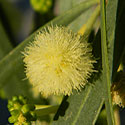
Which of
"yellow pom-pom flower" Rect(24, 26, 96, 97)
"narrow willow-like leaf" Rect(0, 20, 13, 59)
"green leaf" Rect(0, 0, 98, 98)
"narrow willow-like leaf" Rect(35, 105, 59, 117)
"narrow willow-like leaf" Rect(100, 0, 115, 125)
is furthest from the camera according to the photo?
"narrow willow-like leaf" Rect(0, 20, 13, 59)

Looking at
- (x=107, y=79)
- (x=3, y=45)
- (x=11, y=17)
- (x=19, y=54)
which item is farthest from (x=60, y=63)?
(x=11, y=17)

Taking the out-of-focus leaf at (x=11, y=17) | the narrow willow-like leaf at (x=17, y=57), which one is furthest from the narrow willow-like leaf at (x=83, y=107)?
the out-of-focus leaf at (x=11, y=17)

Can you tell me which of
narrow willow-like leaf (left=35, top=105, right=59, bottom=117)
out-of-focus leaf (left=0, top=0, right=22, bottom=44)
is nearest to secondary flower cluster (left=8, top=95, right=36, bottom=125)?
narrow willow-like leaf (left=35, top=105, right=59, bottom=117)

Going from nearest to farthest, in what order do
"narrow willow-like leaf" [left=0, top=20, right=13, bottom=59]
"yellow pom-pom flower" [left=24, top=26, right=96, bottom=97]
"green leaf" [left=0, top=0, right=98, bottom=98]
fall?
"yellow pom-pom flower" [left=24, top=26, right=96, bottom=97], "green leaf" [left=0, top=0, right=98, bottom=98], "narrow willow-like leaf" [left=0, top=20, right=13, bottom=59]

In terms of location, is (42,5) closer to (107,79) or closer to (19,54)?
(19,54)

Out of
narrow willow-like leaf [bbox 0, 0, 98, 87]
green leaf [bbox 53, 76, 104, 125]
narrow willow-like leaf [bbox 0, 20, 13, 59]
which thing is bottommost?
green leaf [bbox 53, 76, 104, 125]

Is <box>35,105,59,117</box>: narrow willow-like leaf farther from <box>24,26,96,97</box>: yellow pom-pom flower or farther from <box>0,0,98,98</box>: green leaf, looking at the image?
<box>0,0,98,98</box>: green leaf

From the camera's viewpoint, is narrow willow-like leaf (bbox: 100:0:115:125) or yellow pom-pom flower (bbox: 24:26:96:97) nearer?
narrow willow-like leaf (bbox: 100:0:115:125)
